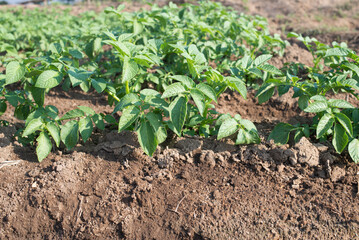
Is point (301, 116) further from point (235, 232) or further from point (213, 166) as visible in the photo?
point (235, 232)

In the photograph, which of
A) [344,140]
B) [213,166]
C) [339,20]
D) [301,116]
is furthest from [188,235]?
[339,20]

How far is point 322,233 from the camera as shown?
5.21ft

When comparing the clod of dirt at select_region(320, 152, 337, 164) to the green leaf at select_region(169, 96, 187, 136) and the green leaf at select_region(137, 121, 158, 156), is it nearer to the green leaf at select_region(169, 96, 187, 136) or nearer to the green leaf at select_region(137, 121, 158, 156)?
the green leaf at select_region(169, 96, 187, 136)

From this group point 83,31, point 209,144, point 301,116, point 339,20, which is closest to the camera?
point 209,144

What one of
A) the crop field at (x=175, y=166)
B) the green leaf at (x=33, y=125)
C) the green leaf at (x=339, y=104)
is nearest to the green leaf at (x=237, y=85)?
the crop field at (x=175, y=166)

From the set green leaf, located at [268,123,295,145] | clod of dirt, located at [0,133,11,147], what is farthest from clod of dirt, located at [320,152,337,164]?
clod of dirt, located at [0,133,11,147]

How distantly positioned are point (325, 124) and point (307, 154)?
261 millimetres

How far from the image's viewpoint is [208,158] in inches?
75.9

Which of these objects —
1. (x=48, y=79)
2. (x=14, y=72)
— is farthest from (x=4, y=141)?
(x=48, y=79)

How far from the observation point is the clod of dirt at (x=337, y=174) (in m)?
1.85

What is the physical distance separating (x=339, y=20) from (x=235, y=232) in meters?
5.87

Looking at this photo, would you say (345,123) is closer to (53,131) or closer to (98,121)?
(98,121)

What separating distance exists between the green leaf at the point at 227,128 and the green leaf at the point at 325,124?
0.47 meters

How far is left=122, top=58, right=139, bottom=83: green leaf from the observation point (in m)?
1.74
